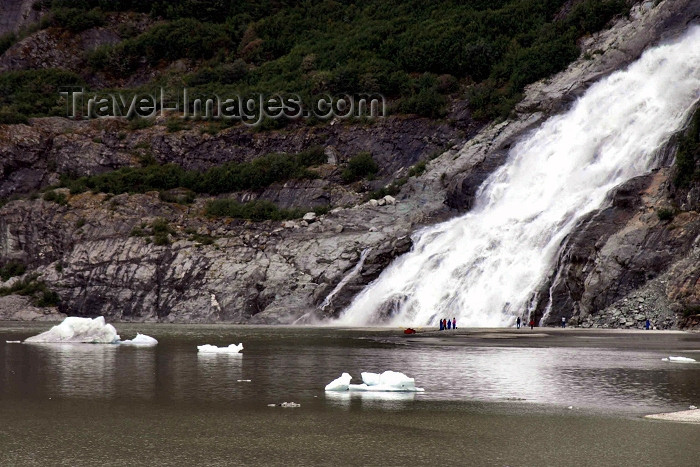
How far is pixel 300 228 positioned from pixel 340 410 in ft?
195

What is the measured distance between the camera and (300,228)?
8231 cm

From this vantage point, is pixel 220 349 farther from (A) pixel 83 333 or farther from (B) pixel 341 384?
(B) pixel 341 384

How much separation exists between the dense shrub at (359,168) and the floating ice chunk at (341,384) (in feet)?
220

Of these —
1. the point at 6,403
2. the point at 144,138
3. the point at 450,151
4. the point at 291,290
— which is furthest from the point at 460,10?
the point at 6,403

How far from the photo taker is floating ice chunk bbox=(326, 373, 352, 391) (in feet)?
85.3

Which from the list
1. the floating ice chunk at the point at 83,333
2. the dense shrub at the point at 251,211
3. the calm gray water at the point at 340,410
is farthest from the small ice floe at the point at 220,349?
the dense shrub at the point at 251,211

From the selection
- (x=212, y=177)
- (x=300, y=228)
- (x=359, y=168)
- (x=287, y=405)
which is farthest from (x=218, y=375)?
(x=212, y=177)

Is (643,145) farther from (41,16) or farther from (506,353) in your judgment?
(41,16)

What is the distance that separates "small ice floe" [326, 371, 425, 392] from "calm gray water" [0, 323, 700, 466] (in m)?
0.44

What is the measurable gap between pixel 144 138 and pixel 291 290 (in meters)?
40.1

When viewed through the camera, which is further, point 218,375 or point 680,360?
point 680,360

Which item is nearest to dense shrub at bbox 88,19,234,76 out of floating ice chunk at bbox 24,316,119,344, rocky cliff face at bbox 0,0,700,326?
rocky cliff face at bbox 0,0,700,326

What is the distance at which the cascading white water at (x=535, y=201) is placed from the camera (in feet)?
212

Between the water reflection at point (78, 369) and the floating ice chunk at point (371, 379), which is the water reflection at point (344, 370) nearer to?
the water reflection at point (78, 369)
